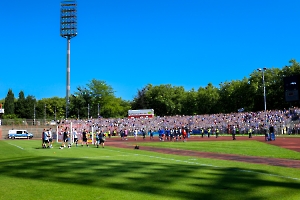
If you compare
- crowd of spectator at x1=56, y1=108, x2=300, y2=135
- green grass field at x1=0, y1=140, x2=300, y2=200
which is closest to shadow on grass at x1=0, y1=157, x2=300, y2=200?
green grass field at x1=0, y1=140, x2=300, y2=200

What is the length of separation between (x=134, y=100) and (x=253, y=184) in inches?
4296

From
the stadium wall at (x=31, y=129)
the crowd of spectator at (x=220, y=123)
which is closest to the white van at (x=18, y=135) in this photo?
the stadium wall at (x=31, y=129)

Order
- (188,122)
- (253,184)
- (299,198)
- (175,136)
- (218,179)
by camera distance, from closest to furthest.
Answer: (299,198), (253,184), (218,179), (175,136), (188,122)

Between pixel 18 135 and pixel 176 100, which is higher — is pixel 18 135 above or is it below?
below

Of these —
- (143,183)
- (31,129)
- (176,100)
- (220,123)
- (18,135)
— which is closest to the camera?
(143,183)

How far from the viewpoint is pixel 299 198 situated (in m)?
8.45

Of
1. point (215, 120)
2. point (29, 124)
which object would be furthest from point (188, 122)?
point (29, 124)

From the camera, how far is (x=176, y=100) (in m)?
105

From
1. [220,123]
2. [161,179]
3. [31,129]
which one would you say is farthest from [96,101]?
[161,179]

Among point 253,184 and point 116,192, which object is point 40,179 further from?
point 253,184

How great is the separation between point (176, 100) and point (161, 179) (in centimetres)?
9501

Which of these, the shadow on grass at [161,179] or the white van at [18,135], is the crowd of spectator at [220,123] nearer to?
the white van at [18,135]

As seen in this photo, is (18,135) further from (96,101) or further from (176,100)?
(176,100)

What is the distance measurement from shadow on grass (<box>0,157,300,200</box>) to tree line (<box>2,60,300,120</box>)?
65095 millimetres
